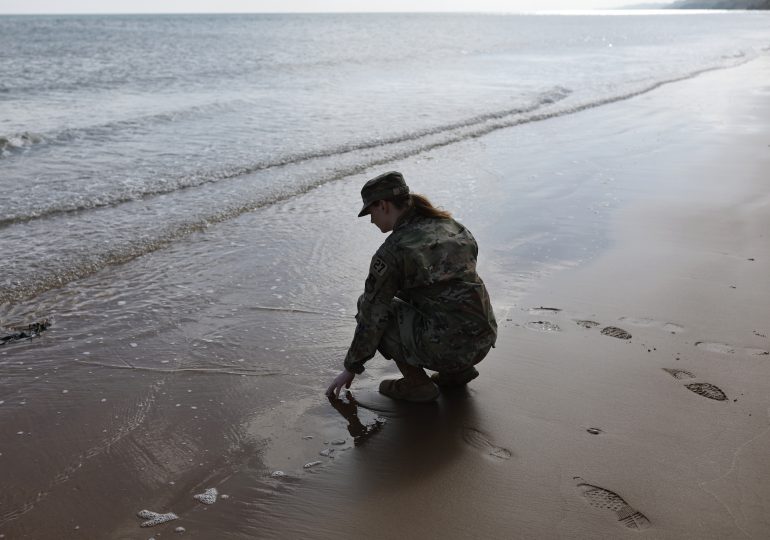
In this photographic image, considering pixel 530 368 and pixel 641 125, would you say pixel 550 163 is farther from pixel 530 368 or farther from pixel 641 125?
pixel 530 368

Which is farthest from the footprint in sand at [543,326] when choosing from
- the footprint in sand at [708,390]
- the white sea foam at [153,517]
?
the white sea foam at [153,517]

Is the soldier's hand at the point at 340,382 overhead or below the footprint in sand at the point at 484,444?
overhead

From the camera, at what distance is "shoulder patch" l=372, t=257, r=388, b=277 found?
340 centimetres

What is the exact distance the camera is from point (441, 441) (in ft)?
11.1

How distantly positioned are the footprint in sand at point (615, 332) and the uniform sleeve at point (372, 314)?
66.6 inches

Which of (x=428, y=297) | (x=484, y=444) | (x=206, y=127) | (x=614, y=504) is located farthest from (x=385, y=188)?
(x=206, y=127)

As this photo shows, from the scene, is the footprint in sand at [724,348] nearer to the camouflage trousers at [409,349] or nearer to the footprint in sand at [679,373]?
the footprint in sand at [679,373]

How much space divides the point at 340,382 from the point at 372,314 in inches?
16.3

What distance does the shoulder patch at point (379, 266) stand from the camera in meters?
3.40

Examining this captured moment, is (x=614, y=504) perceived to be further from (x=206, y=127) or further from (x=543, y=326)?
(x=206, y=127)

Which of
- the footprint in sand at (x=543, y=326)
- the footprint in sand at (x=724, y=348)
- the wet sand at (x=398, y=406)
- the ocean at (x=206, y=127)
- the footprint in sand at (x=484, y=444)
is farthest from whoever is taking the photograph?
the ocean at (x=206, y=127)

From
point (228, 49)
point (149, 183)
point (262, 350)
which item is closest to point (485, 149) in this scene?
point (149, 183)

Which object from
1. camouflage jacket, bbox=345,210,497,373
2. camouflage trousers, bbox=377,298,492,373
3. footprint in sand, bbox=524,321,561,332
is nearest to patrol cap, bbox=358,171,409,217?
camouflage jacket, bbox=345,210,497,373

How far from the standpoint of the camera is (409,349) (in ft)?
11.9
